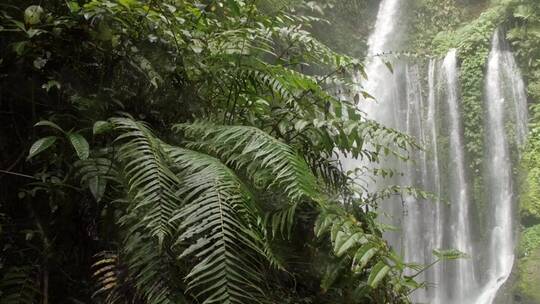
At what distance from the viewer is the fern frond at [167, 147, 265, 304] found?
53.8 inches

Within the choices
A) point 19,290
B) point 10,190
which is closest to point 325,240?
point 19,290

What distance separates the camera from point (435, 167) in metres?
11.7

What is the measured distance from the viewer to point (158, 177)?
61.7 inches

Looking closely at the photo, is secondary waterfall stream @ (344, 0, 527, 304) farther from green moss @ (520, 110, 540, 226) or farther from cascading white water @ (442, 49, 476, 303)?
green moss @ (520, 110, 540, 226)

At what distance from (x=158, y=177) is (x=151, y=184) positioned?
1.7 inches

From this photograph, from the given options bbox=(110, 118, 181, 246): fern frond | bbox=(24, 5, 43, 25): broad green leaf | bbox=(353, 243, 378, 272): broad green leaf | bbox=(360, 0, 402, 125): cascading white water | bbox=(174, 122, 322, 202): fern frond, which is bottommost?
bbox=(353, 243, 378, 272): broad green leaf

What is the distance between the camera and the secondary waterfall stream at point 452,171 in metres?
9.93

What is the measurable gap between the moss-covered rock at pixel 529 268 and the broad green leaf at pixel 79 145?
858cm

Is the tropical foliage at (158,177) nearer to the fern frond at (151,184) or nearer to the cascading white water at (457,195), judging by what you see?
the fern frond at (151,184)

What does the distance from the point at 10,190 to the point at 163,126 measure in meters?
0.78

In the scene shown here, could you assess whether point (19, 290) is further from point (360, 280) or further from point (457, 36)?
point (457, 36)

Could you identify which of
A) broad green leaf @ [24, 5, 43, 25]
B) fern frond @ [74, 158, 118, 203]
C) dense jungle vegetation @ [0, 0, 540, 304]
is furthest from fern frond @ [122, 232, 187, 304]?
broad green leaf @ [24, 5, 43, 25]

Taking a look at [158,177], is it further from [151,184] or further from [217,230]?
[217,230]

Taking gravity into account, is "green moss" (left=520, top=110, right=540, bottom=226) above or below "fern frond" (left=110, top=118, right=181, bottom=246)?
above
